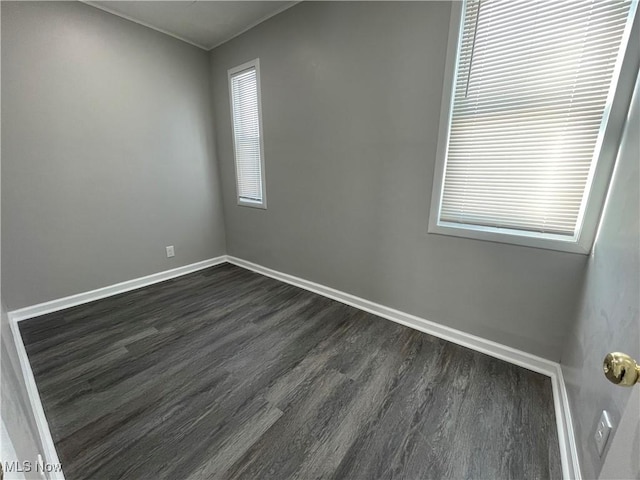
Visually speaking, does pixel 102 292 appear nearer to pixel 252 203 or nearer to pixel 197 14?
pixel 252 203

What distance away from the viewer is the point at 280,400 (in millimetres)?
1554

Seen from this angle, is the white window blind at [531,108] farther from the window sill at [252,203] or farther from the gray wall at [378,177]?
the window sill at [252,203]

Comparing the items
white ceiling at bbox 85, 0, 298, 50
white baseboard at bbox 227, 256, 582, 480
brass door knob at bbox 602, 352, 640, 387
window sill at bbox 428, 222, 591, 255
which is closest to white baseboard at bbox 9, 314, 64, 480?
brass door knob at bbox 602, 352, 640, 387

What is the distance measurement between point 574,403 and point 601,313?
19.3 inches

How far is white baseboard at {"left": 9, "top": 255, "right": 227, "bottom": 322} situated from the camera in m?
2.40

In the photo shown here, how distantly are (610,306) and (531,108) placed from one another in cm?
114

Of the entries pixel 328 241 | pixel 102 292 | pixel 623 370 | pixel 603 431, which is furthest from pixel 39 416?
pixel 603 431

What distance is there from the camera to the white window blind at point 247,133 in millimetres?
2957

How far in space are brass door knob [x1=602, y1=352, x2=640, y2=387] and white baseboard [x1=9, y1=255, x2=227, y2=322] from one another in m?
3.57

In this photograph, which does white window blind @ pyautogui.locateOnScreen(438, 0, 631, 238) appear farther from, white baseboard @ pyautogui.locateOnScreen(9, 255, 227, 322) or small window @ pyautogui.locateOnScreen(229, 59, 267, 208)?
white baseboard @ pyautogui.locateOnScreen(9, 255, 227, 322)

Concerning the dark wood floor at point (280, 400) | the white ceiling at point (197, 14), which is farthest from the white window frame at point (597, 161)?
the white ceiling at point (197, 14)

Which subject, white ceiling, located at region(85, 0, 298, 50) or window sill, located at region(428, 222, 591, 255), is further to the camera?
white ceiling, located at region(85, 0, 298, 50)

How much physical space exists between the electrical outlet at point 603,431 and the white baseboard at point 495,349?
0.28 m

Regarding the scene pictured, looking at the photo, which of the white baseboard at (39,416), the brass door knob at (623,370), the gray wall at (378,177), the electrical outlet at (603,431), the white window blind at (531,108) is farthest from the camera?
the gray wall at (378,177)
